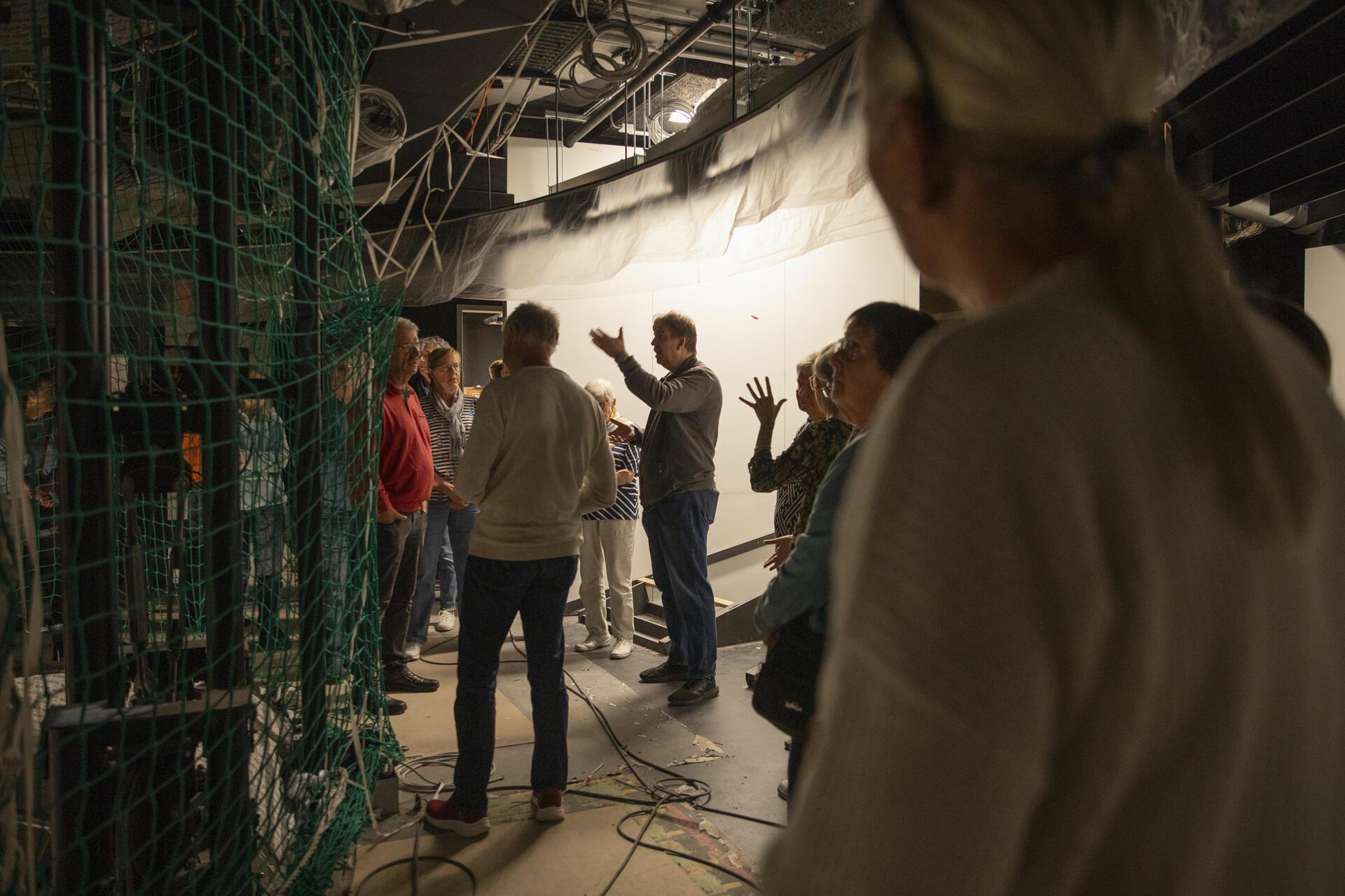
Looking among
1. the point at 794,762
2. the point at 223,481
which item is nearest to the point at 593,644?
the point at 794,762

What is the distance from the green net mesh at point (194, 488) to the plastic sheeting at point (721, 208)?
0.42 metres

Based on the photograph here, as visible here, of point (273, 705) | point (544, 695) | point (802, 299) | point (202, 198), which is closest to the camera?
point (202, 198)

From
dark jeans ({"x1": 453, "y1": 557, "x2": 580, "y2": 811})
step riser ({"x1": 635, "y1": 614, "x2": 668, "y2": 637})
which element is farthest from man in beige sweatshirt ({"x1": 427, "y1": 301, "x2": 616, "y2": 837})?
step riser ({"x1": 635, "y1": 614, "x2": 668, "y2": 637})

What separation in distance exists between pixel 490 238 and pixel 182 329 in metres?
1.60

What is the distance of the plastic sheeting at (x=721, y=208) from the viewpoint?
1.38 m

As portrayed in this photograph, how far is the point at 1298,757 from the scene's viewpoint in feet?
1.44

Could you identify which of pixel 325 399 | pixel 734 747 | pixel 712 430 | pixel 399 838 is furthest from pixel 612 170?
pixel 399 838

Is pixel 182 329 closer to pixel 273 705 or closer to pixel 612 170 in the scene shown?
pixel 612 170

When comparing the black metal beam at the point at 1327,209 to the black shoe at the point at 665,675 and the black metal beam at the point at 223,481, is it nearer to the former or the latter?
the black shoe at the point at 665,675

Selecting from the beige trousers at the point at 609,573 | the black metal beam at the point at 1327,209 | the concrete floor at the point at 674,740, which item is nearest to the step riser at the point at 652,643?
the beige trousers at the point at 609,573

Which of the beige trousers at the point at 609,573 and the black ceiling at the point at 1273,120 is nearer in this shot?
the black ceiling at the point at 1273,120

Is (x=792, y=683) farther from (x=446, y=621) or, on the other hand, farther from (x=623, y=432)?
(x=446, y=621)

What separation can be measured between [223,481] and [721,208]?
2075 mm

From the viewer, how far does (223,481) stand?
159cm
